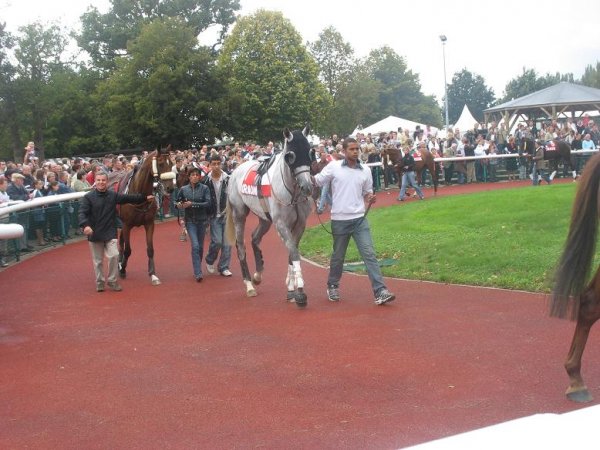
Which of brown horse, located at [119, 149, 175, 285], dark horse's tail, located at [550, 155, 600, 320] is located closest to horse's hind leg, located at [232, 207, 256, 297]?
brown horse, located at [119, 149, 175, 285]

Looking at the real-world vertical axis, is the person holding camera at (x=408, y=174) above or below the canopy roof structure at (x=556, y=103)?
below

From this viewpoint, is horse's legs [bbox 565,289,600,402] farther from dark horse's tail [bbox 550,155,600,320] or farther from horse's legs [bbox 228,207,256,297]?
horse's legs [bbox 228,207,256,297]

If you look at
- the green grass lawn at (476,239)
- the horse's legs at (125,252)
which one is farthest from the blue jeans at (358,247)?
the horse's legs at (125,252)

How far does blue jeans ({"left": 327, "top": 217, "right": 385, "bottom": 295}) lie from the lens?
9102 millimetres

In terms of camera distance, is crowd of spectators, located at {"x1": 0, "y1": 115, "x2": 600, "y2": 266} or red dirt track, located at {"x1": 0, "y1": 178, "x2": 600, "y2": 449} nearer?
red dirt track, located at {"x1": 0, "y1": 178, "x2": 600, "y2": 449}

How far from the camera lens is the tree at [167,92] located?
44.2m

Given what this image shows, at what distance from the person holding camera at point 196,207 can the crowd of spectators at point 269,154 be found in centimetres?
494

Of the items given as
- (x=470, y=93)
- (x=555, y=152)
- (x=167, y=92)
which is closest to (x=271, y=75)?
(x=167, y=92)

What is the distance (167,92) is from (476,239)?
34.0m

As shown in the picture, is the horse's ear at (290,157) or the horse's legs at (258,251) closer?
the horse's ear at (290,157)

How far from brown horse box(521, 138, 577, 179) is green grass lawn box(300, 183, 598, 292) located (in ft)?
19.4

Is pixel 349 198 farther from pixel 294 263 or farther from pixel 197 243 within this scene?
pixel 197 243

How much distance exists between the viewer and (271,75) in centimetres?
5331

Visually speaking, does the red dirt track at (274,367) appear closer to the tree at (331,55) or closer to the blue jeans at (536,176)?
the blue jeans at (536,176)
